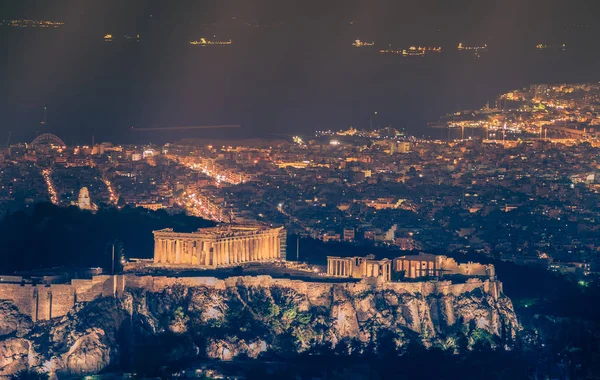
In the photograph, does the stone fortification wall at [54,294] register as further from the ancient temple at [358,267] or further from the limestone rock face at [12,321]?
the ancient temple at [358,267]

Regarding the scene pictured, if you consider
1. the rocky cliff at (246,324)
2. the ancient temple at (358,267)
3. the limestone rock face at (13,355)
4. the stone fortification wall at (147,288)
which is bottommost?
the limestone rock face at (13,355)

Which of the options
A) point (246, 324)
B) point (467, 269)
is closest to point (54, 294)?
point (246, 324)

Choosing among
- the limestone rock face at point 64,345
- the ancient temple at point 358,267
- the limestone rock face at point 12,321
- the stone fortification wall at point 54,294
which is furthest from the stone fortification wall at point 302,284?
the limestone rock face at point 12,321

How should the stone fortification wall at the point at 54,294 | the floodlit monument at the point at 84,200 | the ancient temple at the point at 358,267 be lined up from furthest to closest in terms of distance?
the floodlit monument at the point at 84,200, the ancient temple at the point at 358,267, the stone fortification wall at the point at 54,294

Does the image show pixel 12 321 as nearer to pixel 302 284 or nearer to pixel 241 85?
pixel 302 284

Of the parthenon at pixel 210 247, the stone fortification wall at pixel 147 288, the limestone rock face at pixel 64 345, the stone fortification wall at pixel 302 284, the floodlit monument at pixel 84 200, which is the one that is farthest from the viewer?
the floodlit monument at pixel 84 200

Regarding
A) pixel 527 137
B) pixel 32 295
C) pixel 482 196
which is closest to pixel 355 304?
pixel 32 295

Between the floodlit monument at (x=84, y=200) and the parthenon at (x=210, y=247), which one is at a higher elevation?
the floodlit monument at (x=84, y=200)

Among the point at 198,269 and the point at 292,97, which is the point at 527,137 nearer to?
the point at 292,97
